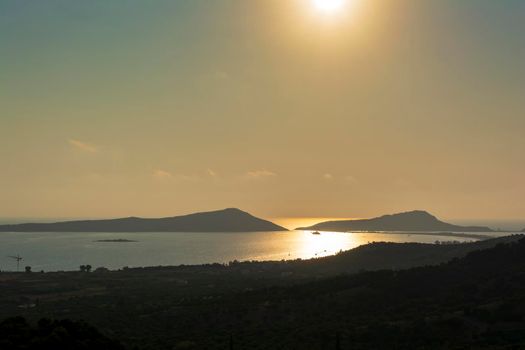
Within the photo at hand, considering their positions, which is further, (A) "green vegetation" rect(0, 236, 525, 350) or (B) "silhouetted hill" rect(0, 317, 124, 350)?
(A) "green vegetation" rect(0, 236, 525, 350)

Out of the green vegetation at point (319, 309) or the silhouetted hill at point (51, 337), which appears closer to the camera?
the silhouetted hill at point (51, 337)

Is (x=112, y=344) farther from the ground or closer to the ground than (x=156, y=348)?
farther from the ground

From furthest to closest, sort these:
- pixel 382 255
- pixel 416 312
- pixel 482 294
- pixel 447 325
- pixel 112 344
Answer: pixel 382 255
pixel 482 294
pixel 416 312
pixel 447 325
pixel 112 344

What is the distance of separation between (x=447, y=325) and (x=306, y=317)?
18.3 meters

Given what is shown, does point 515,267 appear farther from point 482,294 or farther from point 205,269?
point 205,269

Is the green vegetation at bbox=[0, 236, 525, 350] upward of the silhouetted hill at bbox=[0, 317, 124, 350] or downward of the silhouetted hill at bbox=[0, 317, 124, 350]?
downward

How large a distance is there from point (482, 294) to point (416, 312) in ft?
45.9

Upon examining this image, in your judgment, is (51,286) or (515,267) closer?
(515,267)

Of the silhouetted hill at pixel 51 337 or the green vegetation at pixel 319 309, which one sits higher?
the silhouetted hill at pixel 51 337

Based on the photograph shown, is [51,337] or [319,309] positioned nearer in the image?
[51,337]

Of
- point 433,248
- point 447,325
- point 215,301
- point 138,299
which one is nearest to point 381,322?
point 447,325

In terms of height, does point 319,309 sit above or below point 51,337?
below

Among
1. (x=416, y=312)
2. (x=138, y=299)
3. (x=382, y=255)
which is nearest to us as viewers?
(x=416, y=312)

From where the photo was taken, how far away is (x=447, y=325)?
173 feet
